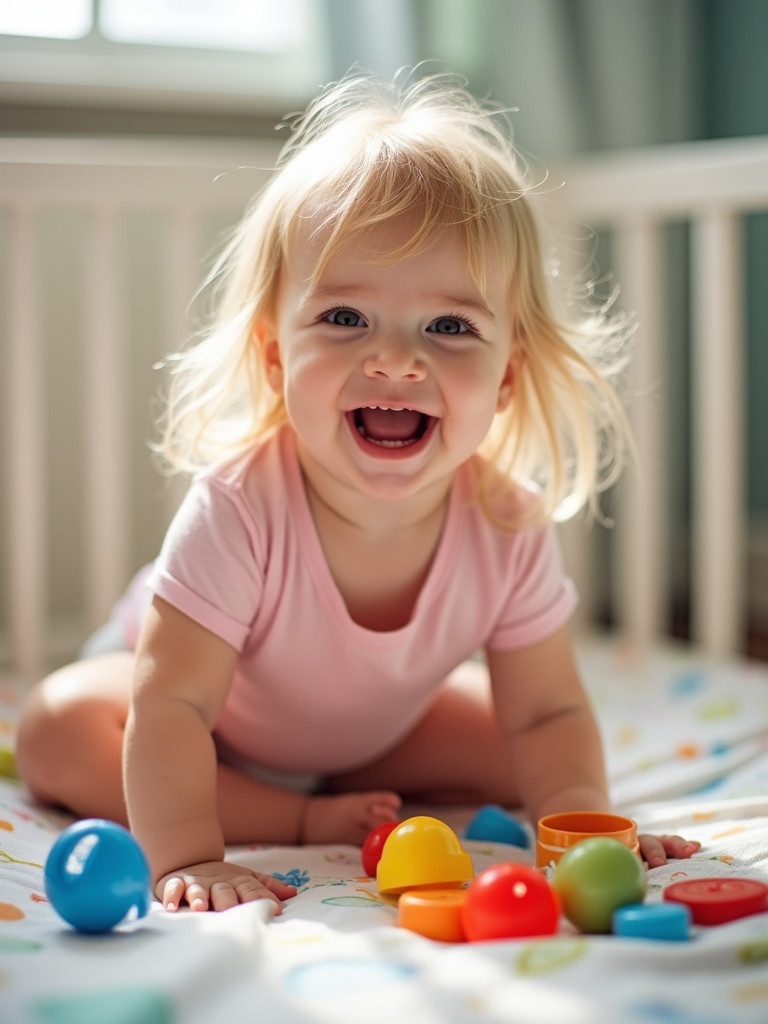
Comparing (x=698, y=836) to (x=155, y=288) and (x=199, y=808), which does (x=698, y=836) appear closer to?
(x=199, y=808)

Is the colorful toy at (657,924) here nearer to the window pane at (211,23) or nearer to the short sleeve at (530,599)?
the short sleeve at (530,599)

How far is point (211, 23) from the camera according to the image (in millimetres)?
1871

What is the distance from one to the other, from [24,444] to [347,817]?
70cm

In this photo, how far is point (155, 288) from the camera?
1.85m

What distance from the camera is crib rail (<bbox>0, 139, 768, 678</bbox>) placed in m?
1.44

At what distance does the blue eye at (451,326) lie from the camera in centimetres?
91

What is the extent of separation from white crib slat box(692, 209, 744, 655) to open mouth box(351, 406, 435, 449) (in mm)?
686

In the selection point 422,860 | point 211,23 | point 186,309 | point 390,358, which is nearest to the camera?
point 422,860

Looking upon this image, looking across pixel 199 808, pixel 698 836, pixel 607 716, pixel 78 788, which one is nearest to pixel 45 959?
pixel 199 808

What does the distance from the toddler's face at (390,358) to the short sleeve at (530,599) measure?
146 mm

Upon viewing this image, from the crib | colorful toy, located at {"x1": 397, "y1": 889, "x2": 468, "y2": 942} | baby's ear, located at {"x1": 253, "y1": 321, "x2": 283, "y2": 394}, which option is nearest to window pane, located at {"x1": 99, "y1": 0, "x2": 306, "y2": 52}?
the crib

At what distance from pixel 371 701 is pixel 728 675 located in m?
0.53

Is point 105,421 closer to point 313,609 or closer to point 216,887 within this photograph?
point 313,609

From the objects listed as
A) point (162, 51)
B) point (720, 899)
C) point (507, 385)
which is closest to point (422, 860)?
point (720, 899)
